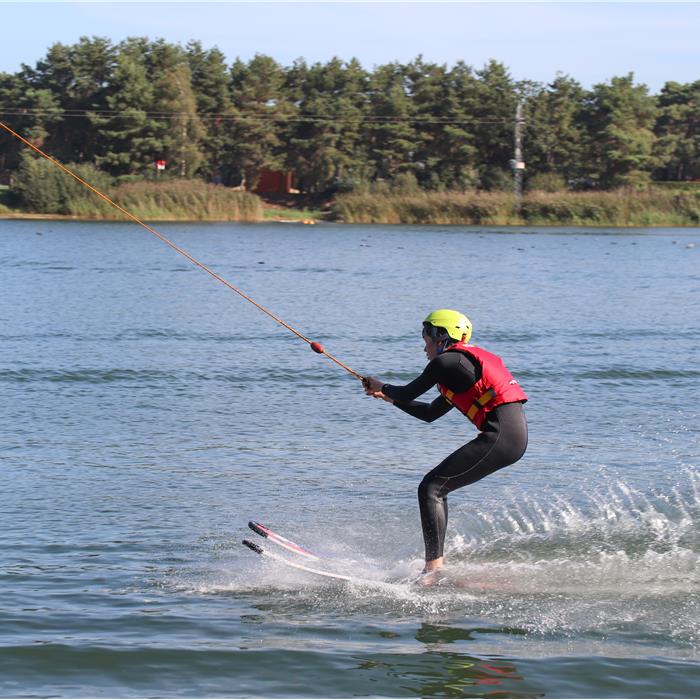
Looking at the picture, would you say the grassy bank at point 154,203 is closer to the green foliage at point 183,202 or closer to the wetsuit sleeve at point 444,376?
the green foliage at point 183,202

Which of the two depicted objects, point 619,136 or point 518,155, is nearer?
point 518,155

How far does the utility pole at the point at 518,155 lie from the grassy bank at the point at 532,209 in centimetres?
423

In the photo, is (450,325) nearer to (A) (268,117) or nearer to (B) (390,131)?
(B) (390,131)

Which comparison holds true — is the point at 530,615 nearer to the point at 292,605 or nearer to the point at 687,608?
the point at 687,608

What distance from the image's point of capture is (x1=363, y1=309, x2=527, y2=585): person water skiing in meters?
7.44

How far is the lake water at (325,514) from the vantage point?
6.60 m

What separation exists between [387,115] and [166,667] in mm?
83092

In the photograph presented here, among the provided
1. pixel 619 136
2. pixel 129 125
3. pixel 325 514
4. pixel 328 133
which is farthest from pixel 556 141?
pixel 325 514

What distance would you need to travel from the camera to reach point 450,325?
7520mm

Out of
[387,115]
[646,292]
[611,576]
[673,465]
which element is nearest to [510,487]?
[673,465]

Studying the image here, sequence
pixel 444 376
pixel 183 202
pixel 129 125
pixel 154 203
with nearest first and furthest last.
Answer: pixel 444 376 → pixel 154 203 → pixel 183 202 → pixel 129 125

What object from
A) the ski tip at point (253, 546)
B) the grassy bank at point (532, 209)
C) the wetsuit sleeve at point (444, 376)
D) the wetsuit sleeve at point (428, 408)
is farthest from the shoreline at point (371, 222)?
the ski tip at point (253, 546)

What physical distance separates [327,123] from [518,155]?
47.8 feet

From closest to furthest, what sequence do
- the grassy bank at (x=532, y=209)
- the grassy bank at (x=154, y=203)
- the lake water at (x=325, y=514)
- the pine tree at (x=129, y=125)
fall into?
the lake water at (x=325, y=514)
the grassy bank at (x=154, y=203)
the grassy bank at (x=532, y=209)
the pine tree at (x=129, y=125)
